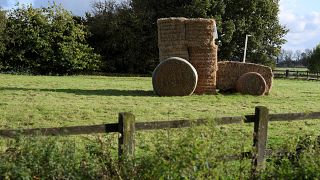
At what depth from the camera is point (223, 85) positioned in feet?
66.0

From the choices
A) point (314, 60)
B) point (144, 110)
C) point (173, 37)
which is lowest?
point (144, 110)

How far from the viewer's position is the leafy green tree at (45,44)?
1315 inches

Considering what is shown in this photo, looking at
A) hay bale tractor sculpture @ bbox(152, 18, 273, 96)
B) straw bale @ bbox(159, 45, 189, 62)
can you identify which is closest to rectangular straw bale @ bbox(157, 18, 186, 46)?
hay bale tractor sculpture @ bbox(152, 18, 273, 96)

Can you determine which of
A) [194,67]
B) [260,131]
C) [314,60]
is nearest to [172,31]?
[194,67]

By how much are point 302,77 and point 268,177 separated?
141 ft

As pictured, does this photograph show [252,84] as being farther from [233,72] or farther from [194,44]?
[194,44]

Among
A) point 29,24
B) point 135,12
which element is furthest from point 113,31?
point 29,24

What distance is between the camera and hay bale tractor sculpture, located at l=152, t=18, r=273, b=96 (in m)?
17.6

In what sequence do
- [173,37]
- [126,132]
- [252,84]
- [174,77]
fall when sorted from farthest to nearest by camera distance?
[252,84], [173,37], [174,77], [126,132]

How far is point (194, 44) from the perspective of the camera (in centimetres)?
1842

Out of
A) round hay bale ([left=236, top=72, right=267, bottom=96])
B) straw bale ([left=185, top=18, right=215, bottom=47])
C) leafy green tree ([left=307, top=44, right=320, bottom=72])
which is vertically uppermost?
straw bale ([left=185, top=18, right=215, bottom=47])

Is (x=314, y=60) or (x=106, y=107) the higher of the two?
(x=314, y=60)

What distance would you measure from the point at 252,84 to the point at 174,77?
12.5 ft

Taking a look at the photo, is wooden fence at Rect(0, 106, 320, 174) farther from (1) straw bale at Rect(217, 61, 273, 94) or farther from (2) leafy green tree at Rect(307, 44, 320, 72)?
(2) leafy green tree at Rect(307, 44, 320, 72)
